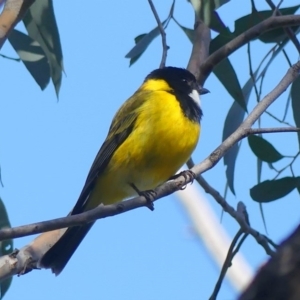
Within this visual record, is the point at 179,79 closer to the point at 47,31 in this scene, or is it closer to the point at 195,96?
the point at 195,96

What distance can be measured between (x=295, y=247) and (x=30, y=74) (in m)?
1.99

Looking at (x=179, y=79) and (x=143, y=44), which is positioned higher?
(x=143, y=44)

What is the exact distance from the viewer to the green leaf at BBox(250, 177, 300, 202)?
2.14 metres

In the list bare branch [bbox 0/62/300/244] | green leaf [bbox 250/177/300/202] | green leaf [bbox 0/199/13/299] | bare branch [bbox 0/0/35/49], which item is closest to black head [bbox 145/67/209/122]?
green leaf [bbox 250/177/300/202]

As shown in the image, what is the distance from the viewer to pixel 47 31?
7.44 feet

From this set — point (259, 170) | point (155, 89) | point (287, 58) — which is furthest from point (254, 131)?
point (155, 89)


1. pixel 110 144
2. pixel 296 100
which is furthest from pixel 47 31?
pixel 296 100

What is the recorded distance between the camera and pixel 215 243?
495 cm

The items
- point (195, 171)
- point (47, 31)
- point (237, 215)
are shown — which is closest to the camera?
point (195, 171)

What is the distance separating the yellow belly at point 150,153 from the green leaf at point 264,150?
0.96 feet

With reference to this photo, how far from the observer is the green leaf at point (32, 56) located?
243 cm

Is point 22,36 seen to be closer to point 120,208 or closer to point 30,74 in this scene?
point 30,74

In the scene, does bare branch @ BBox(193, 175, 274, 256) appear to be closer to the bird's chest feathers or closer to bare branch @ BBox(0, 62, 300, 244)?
bare branch @ BBox(0, 62, 300, 244)

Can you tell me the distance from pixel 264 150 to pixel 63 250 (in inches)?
28.2
